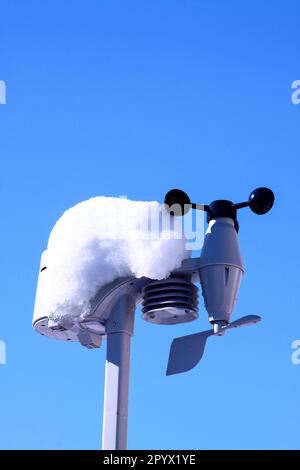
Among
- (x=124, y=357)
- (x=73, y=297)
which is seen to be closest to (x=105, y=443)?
(x=124, y=357)

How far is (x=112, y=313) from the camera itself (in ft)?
32.1

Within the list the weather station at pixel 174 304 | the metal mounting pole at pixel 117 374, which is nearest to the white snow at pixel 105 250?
the weather station at pixel 174 304

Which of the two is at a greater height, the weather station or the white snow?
the white snow

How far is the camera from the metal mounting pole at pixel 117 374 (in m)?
9.26

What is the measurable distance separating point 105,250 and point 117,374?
3.80ft

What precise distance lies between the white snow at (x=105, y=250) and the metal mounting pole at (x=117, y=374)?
0.92 ft

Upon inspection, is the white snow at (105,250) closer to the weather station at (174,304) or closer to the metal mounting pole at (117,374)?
the weather station at (174,304)

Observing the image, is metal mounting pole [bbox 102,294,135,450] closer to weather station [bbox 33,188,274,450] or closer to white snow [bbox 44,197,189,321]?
weather station [bbox 33,188,274,450]

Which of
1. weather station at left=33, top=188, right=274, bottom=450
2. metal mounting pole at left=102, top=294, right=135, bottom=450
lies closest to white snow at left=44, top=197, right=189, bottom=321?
weather station at left=33, top=188, right=274, bottom=450

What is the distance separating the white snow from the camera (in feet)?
31.2

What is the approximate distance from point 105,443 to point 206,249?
75.5 inches

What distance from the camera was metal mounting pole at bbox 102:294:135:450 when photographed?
9258mm

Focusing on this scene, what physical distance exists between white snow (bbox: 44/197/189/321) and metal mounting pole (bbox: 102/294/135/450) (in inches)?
11.0

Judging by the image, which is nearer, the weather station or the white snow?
the weather station
